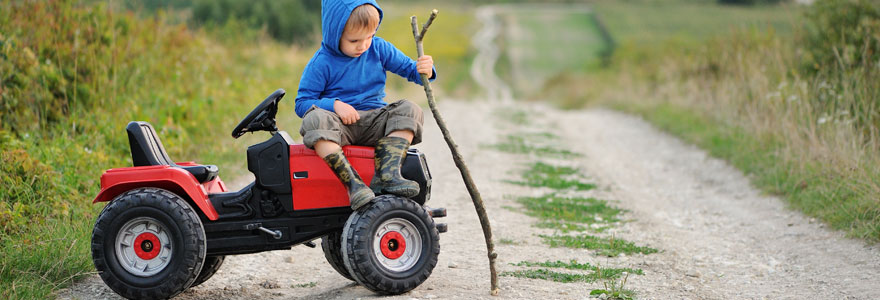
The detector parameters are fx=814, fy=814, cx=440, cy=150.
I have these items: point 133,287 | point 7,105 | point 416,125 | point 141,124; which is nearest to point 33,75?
point 7,105

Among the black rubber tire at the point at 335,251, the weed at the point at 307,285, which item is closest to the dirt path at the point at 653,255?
the weed at the point at 307,285

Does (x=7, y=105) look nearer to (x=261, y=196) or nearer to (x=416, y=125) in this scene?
(x=261, y=196)

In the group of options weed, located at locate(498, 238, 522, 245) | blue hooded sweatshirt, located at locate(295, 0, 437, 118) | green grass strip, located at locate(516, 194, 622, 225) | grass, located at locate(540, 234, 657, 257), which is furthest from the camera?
green grass strip, located at locate(516, 194, 622, 225)

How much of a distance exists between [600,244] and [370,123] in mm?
2780

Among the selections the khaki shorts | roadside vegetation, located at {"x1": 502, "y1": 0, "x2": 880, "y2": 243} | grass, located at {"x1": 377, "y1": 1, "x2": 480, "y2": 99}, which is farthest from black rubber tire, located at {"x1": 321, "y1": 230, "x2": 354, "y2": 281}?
grass, located at {"x1": 377, "y1": 1, "x2": 480, "y2": 99}

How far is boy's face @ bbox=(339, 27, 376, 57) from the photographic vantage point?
17.0ft

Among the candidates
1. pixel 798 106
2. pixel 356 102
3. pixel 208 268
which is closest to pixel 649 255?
pixel 356 102

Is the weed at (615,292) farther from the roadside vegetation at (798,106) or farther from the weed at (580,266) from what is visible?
the roadside vegetation at (798,106)

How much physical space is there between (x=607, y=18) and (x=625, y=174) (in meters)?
65.6

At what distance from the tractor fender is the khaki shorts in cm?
76

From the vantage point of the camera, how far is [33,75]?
30.1ft

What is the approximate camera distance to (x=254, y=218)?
5.30 metres

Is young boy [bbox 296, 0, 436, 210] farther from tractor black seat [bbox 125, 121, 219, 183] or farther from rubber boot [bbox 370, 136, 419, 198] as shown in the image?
tractor black seat [bbox 125, 121, 219, 183]

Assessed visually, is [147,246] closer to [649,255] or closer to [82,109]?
[649,255]
